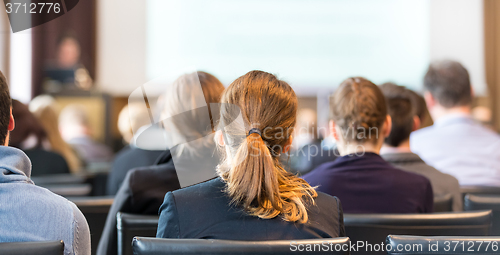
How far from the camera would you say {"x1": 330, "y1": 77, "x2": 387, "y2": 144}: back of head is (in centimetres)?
159

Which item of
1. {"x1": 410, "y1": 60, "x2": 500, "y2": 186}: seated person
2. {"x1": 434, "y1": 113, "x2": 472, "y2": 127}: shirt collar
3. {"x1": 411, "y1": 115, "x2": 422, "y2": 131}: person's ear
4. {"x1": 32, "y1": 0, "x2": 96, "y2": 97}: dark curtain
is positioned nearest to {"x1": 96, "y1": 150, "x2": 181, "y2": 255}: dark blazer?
{"x1": 411, "y1": 115, "x2": 422, "y2": 131}: person's ear

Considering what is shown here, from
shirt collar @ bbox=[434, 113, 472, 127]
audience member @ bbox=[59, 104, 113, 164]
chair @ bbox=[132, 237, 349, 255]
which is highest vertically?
chair @ bbox=[132, 237, 349, 255]

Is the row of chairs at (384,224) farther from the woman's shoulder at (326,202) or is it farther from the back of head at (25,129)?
the back of head at (25,129)

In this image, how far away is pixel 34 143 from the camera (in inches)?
107

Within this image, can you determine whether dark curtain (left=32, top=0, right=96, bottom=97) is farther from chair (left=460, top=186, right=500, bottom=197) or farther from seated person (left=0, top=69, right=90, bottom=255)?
seated person (left=0, top=69, right=90, bottom=255)

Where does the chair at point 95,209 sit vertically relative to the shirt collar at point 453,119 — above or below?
below

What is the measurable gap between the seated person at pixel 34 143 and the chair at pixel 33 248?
6.70 feet

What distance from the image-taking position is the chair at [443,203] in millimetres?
1535

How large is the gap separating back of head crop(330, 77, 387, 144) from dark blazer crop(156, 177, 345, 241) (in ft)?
2.18

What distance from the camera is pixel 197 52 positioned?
648 cm

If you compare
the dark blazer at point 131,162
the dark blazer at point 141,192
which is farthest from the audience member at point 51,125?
the dark blazer at point 141,192

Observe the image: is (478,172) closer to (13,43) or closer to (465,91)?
(465,91)

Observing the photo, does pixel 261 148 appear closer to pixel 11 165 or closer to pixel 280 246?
pixel 280 246

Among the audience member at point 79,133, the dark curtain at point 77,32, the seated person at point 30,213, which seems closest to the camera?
the seated person at point 30,213
